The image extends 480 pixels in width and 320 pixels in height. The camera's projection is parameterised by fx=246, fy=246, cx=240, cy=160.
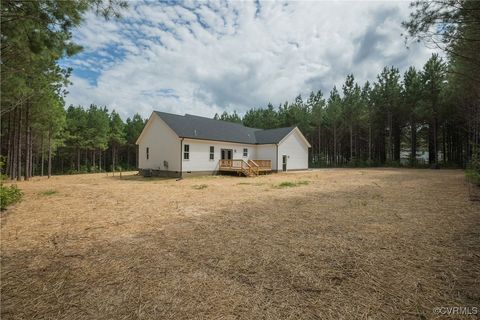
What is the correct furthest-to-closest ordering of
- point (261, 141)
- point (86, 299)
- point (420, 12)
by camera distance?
point (261, 141) < point (420, 12) < point (86, 299)

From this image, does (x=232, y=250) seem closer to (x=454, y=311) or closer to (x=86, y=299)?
(x=86, y=299)

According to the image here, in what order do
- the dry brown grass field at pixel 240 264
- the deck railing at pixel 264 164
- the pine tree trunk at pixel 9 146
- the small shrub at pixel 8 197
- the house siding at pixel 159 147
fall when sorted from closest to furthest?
the dry brown grass field at pixel 240 264
the small shrub at pixel 8 197
the pine tree trunk at pixel 9 146
the house siding at pixel 159 147
the deck railing at pixel 264 164

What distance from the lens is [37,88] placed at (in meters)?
15.6

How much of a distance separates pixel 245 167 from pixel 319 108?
23.2 metres

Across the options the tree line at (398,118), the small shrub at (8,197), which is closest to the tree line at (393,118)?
the tree line at (398,118)

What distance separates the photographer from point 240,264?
3.76 metres

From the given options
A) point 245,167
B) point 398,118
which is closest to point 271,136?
point 245,167

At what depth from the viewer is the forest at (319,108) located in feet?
16.6

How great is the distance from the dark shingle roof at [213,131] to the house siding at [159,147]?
0.80 meters

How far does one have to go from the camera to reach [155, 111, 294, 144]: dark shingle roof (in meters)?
21.7

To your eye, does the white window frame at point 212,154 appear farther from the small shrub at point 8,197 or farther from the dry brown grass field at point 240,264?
the dry brown grass field at point 240,264

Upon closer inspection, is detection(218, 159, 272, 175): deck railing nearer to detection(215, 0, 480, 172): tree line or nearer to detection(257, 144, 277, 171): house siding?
detection(257, 144, 277, 171): house siding

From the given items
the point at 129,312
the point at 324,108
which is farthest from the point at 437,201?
the point at 324,108

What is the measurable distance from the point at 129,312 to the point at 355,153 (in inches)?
1939
